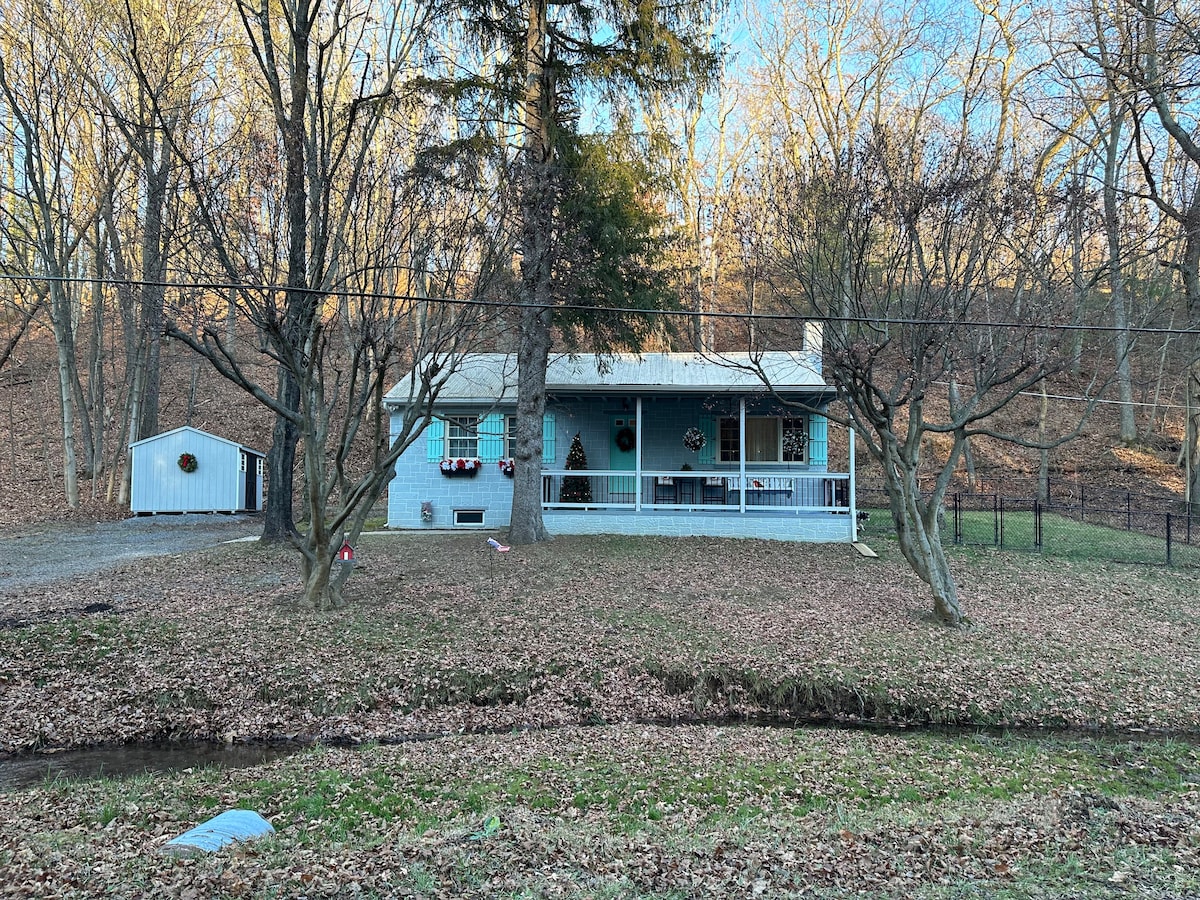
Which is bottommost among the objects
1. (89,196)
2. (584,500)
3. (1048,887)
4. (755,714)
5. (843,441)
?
(755,714)

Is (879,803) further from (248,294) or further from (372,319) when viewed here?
(248,294)

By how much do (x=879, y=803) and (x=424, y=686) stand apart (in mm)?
4283

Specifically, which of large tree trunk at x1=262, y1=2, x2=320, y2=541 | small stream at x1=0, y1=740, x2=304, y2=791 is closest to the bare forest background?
large tree trunk at x1=262, y1=2, x2=320, y2=541

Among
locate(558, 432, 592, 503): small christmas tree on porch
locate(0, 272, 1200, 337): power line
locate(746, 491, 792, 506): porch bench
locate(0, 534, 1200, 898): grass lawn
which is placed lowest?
locate(0, 534, 1200, 898): grass lawn

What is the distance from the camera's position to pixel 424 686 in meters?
7.28

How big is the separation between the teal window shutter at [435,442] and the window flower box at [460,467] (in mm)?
211

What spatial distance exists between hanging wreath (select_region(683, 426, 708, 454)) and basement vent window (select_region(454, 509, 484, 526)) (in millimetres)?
4764

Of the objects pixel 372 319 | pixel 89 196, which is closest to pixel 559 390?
pixel 372 319

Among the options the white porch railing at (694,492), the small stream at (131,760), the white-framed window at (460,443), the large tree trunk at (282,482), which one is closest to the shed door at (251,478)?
the large tree trunk at (282,482)

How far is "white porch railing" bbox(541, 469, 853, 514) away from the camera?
15188 millimetres

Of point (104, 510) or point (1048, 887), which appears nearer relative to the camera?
point (1048, 887)

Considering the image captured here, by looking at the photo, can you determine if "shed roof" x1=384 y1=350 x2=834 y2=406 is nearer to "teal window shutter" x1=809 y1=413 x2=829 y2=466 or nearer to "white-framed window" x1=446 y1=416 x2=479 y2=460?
"white-framed window" x1=446 y1=416 x2=479 y2=460

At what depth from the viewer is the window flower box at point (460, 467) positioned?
15633 millimetres

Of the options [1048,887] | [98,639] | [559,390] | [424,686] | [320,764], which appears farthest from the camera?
[559,390]
